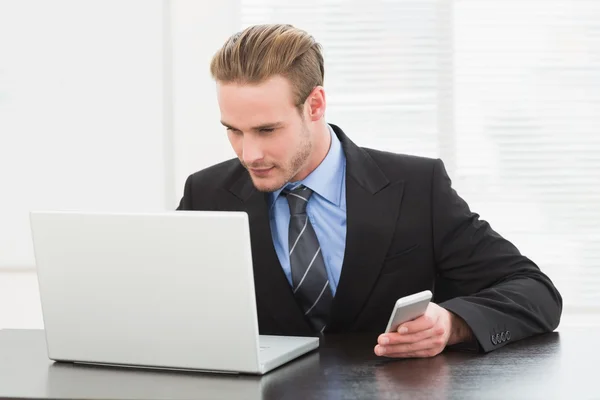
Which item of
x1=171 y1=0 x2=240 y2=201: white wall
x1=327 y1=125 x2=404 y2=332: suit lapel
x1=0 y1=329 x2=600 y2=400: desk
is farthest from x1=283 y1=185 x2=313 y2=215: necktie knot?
x1=171 y1=0 x2=240 y2=201: white wall

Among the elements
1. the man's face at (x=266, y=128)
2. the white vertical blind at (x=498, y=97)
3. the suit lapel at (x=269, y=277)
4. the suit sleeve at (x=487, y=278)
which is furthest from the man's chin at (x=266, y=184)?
the white vertical blind at (x=498, y=97)

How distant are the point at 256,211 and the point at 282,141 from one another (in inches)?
9.5

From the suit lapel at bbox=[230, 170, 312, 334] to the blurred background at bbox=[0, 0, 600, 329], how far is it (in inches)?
68.6

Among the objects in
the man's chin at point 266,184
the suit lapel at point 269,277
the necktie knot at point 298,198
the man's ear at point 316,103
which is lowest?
the suit lapel at point 269,277

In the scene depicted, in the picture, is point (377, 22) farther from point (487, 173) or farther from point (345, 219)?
point (345, 219)

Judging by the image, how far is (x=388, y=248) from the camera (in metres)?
2.51

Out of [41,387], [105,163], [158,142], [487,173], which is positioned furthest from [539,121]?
[41,387]

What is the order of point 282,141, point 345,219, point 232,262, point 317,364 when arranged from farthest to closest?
point 345,219 < point 282,141 < point 317,364 < point 232,262

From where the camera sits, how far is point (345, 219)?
2537 millimetres

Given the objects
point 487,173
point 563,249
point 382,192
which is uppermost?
point 382,192

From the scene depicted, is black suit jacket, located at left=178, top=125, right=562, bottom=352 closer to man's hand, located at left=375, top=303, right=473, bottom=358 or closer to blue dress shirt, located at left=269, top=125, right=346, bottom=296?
blue dress shirt, located at left=269, top=125, right=346, bottom=296

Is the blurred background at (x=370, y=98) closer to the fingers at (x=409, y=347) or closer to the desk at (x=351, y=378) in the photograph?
the desk at (x=351, y=378)

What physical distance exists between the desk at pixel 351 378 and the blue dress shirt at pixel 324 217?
45cm

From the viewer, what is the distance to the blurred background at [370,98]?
4168 mm
